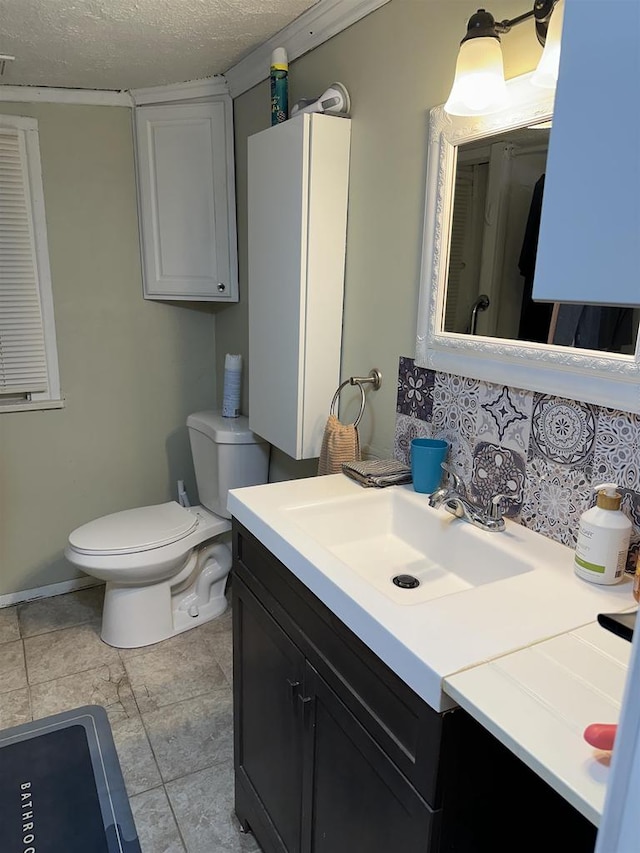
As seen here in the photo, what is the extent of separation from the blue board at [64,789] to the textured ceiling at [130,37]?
6.68 ft

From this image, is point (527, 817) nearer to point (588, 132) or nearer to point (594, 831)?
point (594, 831)

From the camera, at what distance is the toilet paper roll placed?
2411mm

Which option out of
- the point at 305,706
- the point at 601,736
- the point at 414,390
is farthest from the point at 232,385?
the point at 601,736

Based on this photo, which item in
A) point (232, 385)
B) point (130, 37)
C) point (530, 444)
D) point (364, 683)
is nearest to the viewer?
point (364, 683)

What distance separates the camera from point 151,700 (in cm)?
201

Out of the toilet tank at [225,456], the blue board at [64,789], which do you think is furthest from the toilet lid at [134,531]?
the blue board at [64,789]

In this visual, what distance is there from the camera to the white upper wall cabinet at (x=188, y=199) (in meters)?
2.33

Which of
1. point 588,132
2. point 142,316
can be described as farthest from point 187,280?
point 588,132

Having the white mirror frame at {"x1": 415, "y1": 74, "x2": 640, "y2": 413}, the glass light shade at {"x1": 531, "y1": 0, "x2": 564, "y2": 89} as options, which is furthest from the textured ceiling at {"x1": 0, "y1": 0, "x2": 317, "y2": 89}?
the glass light shade at {"x1": 531, "y1": 0, "x2": 564, "y2": 89}

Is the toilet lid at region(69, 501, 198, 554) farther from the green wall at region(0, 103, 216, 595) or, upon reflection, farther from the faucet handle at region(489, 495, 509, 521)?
the faucet handle at region(489, 495, 509, 521)

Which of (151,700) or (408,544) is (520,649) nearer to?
(408,544)

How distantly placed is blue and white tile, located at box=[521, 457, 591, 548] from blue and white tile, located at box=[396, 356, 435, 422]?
34 cm

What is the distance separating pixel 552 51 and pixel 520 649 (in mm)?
984

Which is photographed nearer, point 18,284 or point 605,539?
point 605,539
